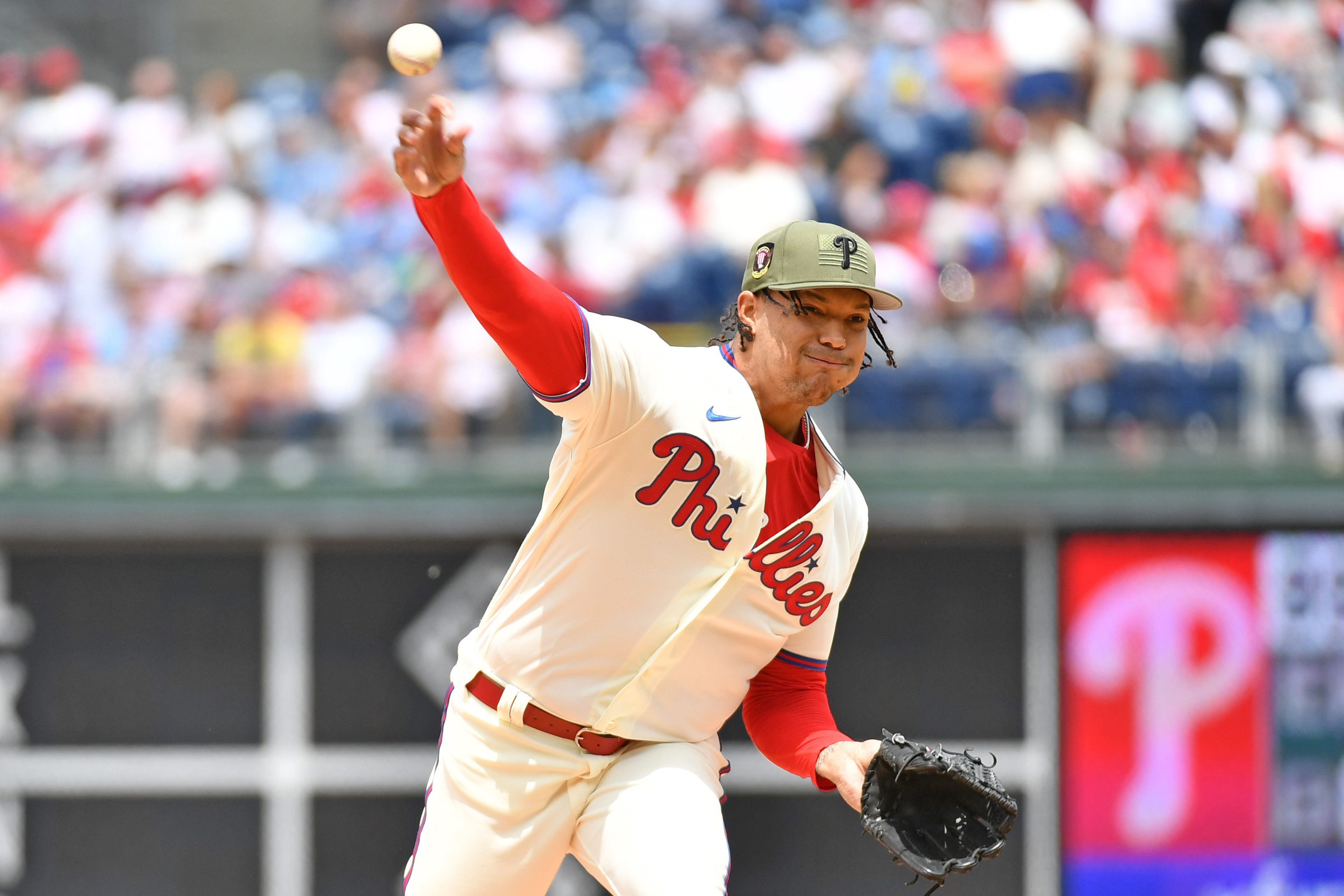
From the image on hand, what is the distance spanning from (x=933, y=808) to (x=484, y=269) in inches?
53.4

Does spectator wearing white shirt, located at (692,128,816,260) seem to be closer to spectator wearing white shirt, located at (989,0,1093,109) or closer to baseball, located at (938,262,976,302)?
baseball, located at (938,262,976,302)

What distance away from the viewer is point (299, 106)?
30.7 feet

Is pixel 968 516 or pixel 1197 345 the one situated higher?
pixel 1197 345

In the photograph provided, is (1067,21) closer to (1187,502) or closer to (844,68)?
(844,68)

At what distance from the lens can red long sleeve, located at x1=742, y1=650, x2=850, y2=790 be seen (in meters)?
3.07

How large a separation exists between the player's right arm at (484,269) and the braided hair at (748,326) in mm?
473

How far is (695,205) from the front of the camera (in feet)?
25.5

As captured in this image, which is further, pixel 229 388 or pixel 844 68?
pixel 844 68

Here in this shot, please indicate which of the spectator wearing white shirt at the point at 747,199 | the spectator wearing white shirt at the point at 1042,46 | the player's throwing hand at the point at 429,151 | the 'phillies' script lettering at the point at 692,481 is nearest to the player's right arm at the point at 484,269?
the player's throwing hand at the point at 429,151

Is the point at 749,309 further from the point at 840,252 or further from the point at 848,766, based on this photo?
the point at 848,766

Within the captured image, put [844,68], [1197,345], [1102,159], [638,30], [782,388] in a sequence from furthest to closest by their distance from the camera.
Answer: [638,30]
[844,68]
[1102,159]
[1197,345]
[782,388]

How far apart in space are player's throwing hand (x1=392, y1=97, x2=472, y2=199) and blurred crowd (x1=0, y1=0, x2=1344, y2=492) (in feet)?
12.6

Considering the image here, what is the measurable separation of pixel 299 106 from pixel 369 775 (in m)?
5.05

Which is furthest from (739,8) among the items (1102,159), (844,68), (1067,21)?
(1102,159)
